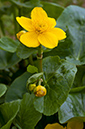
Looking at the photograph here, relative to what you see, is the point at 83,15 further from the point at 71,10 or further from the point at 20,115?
the point at 20,115

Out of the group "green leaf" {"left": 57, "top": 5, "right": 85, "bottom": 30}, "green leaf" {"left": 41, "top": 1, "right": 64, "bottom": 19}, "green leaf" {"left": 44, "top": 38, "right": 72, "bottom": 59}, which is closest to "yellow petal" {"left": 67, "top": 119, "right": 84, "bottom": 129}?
"green leaf" {"left": 44, "top": 38, "right": 72, "bottom": 59}

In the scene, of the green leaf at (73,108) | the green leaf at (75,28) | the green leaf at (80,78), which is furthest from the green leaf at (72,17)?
Answer: the green leaf at (73,108)

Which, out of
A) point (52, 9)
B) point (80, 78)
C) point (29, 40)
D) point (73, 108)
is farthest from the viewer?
point (52, 9)

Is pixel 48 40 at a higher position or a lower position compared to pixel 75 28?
higher

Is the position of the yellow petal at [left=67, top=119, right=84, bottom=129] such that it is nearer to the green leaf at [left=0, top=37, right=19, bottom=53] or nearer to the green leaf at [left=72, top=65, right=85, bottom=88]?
the green leaf at [left=72, top=65, right=85, bottom=88]

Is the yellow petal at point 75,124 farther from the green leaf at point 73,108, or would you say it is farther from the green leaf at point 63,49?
the green leaf at point 63,49

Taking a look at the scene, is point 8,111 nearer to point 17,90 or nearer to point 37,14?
point 17,90

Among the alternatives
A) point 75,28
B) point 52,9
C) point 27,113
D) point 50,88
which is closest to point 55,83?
point 50,88

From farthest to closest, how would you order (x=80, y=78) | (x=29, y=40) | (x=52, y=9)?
1. (x=52, y=9)
2. (x=80, y=78)
3. (x=29, y=40)
